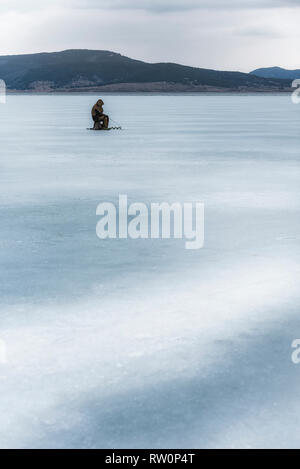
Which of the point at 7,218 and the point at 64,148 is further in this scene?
the point at 64,148

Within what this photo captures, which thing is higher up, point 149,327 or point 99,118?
point 99,118

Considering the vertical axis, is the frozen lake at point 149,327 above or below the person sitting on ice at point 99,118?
below

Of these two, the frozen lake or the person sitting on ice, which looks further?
the person sitting on ice

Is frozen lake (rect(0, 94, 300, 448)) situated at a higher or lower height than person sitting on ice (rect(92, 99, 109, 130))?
lower

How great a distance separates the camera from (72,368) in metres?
3.59

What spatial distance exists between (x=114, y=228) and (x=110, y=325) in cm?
305

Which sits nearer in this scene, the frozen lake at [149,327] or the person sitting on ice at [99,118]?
the frozen lake at [149,327]

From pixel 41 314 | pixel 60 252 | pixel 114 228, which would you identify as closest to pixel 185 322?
pixel 41 314

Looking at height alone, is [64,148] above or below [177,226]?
above

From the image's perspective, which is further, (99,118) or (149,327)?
(99,118)
